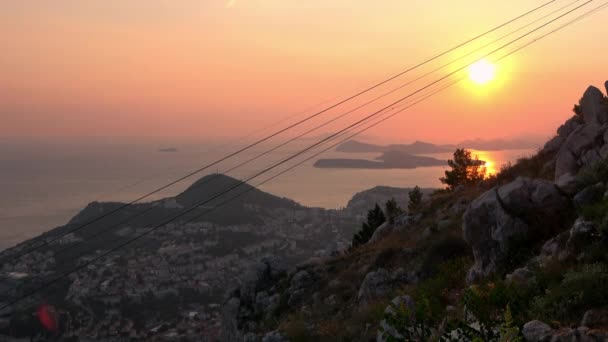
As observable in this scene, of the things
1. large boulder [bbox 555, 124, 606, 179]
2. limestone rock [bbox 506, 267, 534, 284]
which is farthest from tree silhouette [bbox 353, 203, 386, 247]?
limestone rock [bbox 506, 267, 534, 284]

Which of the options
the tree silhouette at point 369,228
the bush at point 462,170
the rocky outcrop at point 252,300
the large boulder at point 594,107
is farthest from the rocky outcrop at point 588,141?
the bush at point 462,170

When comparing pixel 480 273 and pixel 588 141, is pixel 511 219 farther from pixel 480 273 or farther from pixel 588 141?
pixel 588 141

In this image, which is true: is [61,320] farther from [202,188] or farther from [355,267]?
[202,188]

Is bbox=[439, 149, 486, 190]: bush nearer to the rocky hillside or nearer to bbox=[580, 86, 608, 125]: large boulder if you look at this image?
the rocky hillside

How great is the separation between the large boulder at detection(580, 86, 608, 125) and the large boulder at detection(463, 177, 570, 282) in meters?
9.99

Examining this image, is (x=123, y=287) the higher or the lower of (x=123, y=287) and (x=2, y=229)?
the lower

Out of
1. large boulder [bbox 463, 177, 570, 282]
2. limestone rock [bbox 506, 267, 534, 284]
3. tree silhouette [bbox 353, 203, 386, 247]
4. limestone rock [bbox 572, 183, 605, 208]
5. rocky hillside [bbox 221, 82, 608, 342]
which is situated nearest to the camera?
rocky hillside [bbox 221, 82, 608, 342]

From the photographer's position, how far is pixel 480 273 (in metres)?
14.8

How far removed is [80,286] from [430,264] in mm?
99552

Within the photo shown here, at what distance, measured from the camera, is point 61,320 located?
285ft

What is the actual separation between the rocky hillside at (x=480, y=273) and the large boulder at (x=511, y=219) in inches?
1.3

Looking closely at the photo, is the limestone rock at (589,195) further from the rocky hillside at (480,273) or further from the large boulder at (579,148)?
the large boulder at (579,148)

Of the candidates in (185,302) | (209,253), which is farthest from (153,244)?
(185,302)

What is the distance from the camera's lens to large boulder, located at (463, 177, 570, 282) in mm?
14383
